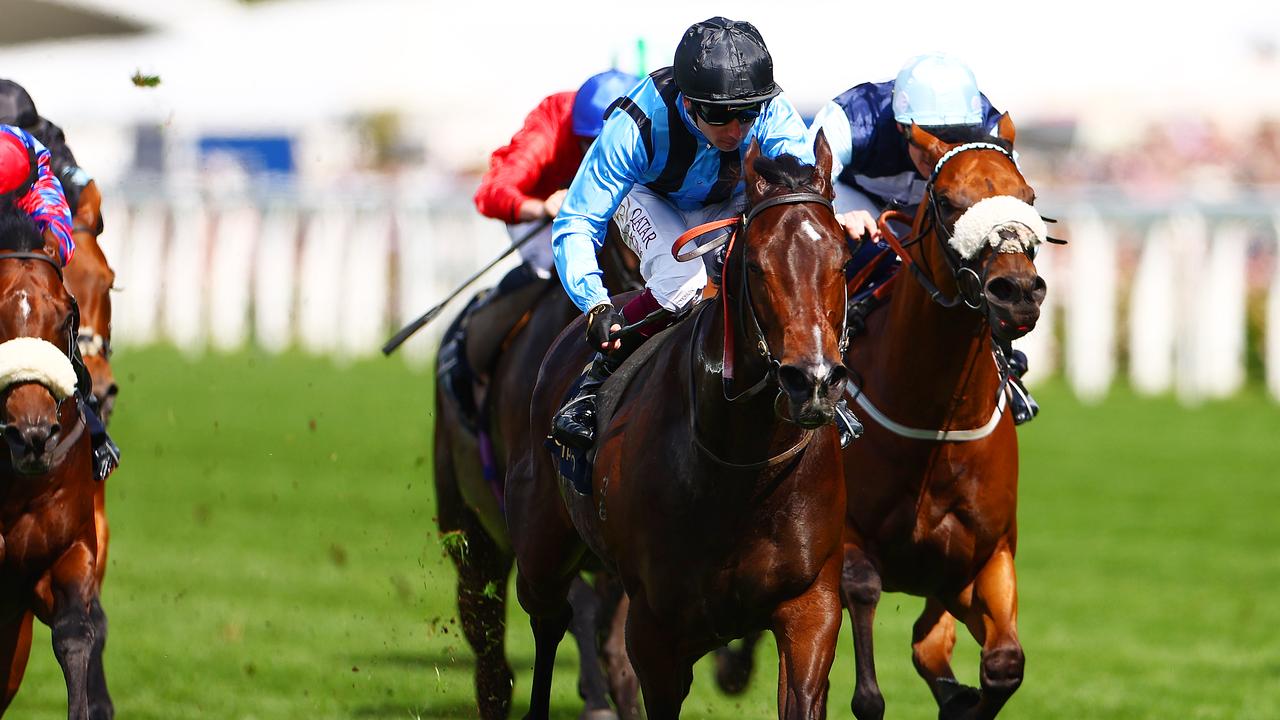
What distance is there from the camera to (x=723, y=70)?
518 cm

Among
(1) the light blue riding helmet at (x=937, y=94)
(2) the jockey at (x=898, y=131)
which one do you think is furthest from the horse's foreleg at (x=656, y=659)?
(1) the light blue riding helmet at (x=937, y=94)

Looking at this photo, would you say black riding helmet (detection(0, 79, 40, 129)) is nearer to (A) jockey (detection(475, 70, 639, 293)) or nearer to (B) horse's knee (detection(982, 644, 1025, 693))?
(A) jockey (detection(475, 70, 639, 293))

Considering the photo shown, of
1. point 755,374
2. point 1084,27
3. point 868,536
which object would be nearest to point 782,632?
point 755,374

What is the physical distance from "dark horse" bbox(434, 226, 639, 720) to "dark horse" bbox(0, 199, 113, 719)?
1.46 metres

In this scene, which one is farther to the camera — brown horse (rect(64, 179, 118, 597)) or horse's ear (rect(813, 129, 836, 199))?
brown horse (rect(64, 179, 118, 597))

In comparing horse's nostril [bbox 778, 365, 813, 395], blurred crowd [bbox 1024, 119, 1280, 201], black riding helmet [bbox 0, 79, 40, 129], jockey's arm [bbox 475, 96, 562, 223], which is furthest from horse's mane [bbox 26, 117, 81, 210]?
blurred crowd [bbox 1024, 119, 1280, 201]

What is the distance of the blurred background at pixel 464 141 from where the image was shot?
63.8ft

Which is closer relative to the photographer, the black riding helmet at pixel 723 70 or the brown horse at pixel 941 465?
the black riding helmet at pixel 723 70

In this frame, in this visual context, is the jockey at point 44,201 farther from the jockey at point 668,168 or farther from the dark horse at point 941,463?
the dark horse at point 941,463

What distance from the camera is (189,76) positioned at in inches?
982

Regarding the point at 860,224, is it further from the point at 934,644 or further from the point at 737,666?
the point at 737,666

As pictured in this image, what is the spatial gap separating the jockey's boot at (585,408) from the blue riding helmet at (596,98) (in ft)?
5.76

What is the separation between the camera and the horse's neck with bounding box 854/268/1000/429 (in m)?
6.03

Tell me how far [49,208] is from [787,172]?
8.84ft
